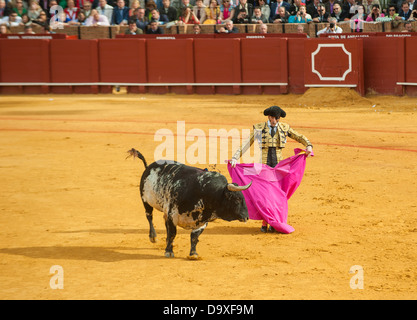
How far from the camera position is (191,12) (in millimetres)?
21156

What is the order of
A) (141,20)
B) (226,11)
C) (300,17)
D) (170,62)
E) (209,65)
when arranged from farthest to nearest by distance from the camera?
(141,20)
(226,11)
(170,62)
(209,65)
(300,17)

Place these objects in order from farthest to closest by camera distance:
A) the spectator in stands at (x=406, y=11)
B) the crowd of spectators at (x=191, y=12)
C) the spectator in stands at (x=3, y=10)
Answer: the spectator in stands at (x=3, y=10), the crowd of spectators at (x=191, y=12), the spectator in stands at (x=406, y=11)

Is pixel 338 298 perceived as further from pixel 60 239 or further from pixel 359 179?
pixel 359 179

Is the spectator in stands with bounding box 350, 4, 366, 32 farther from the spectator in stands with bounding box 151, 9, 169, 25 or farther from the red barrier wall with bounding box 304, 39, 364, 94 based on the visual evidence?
the spectator in stands with bounding box 151, 9, 169, 25

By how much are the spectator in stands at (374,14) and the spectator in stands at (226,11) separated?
11.8 feet

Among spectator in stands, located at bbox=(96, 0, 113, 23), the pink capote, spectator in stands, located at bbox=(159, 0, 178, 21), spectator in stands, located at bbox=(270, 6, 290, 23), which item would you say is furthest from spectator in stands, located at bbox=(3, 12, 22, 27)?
the pink capote

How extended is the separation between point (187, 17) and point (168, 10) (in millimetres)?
621

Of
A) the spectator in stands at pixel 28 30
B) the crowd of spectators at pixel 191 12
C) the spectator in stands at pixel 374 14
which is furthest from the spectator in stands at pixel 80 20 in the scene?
the spectator in stands at pixel 374 14

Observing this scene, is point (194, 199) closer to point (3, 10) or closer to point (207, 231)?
point (207, 231)

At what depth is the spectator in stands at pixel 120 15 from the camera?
71.7 ft

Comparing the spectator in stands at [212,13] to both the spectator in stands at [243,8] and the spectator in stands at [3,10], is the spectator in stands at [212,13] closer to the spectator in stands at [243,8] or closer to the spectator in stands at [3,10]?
the spectator in stands at [243,8]

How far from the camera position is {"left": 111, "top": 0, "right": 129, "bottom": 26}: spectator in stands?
21.9 meters

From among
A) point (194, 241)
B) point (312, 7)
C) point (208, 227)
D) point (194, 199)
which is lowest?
point (208, 227)

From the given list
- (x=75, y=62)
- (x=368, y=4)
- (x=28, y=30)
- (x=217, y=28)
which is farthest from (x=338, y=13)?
(x=28, y=30)
